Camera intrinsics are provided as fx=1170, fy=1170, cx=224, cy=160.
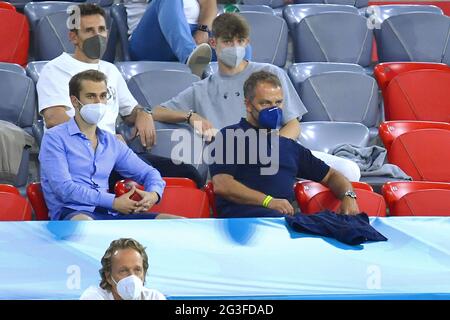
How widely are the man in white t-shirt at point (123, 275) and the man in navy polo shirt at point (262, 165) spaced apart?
0.85 meters

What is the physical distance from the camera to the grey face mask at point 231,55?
5.00m

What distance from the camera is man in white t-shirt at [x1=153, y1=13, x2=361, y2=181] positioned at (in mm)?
4961

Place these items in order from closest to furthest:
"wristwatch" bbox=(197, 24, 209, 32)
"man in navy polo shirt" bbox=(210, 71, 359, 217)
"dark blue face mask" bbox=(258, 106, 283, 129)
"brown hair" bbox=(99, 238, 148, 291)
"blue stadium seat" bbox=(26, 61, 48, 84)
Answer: "brown hair" bbox=(99, 238, 148, 291)
"man in navy polo shirt" bbox=(210, 71, 359, 217)
"dark blue face mask" bbox=(258, 106, 283, 129)
"blue stadium seat" bbox=(26, 61, 48, 84)
"wristwatch" bbox=(197, 24, 209, 32)

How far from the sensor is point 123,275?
11.5 feet

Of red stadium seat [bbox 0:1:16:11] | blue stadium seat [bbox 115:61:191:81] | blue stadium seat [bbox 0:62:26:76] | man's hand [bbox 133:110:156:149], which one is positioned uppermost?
red stadium seat [bbox 0:1:16:11]

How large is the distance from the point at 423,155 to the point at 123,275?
195 cm

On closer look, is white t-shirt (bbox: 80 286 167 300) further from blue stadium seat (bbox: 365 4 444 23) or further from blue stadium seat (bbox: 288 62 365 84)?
blue stadium seat (bbox: 365 4 444 23)

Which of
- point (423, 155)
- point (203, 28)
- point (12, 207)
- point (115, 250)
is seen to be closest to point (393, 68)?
point (423, 155)

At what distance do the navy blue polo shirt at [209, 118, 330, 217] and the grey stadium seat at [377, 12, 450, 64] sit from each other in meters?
1.59

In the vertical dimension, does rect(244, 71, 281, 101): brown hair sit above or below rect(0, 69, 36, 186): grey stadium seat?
above

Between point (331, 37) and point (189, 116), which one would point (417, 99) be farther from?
point (189, 116)

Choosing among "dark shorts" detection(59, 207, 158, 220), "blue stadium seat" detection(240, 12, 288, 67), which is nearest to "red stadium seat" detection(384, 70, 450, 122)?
"blue stadium seat" detection(240, 12, 288, 67)

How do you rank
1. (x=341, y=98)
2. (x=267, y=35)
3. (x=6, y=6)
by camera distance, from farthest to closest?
(x=267, y=35) < (x=6, y=6) < (x=341, y=98)
